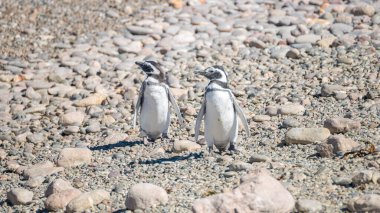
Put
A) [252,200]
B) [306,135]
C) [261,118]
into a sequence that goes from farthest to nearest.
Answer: [261,118], [306,135], [252,200]

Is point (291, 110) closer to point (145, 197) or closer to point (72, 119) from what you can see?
point (72, 119)

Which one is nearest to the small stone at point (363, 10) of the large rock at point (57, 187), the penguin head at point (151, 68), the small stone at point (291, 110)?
the small stone at point (291, 110)

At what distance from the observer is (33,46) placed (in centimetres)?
1233

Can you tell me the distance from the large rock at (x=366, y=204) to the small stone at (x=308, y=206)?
0.22 m

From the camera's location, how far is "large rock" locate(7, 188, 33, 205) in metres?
6.62

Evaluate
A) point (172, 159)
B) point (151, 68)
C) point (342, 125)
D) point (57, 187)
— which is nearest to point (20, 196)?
point (57, 187)

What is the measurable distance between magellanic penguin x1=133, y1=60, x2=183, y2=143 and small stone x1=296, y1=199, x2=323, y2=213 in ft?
9.16

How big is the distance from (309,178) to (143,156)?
2049 mm

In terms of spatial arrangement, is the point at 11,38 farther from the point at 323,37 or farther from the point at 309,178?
the point at 309,178

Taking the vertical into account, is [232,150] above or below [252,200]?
below

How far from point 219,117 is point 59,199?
6.06 ft

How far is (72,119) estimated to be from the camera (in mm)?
9375

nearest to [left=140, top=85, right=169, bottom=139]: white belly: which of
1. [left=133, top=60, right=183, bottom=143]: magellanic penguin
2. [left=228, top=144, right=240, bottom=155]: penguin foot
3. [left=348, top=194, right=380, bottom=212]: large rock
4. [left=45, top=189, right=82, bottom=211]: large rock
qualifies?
[left=133, top=60, right=183, bottom=143]: magellanic penguin

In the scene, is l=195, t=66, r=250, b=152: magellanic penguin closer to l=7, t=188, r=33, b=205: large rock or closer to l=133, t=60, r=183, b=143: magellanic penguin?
l=133, t=60, r=183, b=143: magellanic penguin
